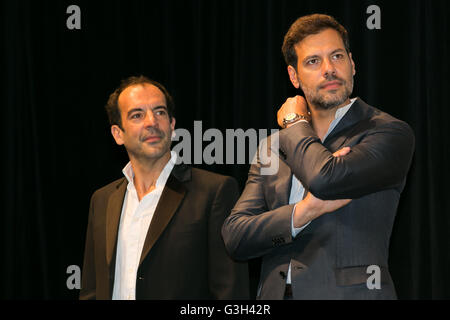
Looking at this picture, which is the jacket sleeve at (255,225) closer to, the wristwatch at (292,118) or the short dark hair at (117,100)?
the wristwatch at (292,118)

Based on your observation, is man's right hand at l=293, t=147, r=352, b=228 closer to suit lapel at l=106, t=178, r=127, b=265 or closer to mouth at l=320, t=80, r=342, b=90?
mouth at l=320, t=80, r=342, b=90

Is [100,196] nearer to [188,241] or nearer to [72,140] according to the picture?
[188,241]

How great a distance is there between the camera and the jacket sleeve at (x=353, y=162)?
2.36 meters

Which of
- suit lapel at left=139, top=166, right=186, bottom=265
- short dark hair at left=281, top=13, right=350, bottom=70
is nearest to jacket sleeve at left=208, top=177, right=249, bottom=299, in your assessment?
suit lapel at left=139, top=166, right=186, bottom=265

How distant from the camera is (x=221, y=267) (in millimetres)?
3021

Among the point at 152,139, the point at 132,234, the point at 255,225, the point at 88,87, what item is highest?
the point at 88,87

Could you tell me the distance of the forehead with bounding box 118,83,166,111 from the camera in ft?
11.1

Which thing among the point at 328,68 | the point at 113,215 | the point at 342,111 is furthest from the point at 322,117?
the point at 113,215

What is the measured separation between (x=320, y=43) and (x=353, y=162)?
2.22 feet

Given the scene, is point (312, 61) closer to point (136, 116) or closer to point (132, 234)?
point (136, 116)

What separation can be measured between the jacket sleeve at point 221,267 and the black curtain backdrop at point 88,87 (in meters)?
1.61

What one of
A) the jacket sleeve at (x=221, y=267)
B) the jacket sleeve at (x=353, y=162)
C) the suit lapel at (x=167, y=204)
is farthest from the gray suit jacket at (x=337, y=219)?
the suit lapel at (x=167, y=204)

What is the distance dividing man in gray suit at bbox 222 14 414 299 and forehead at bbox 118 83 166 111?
3.07 feet
